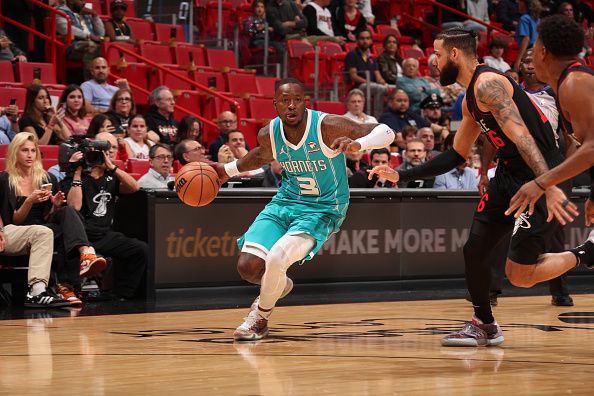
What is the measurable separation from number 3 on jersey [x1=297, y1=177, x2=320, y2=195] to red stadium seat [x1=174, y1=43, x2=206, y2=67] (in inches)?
365

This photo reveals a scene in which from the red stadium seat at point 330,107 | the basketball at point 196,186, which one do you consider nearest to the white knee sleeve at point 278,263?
the basketball at point 196,186

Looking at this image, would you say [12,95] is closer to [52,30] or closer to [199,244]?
[52,30]

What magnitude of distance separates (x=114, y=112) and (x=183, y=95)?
3.12 meters

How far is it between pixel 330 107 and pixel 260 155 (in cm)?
854

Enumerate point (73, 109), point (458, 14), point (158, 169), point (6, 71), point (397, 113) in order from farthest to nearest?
1. point (458, 14)
2. point (397, 113)
3. point (6, 71)
4. point (73, 109)
5. point (158, 169)

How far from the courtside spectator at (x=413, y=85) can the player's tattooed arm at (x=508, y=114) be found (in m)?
10.1

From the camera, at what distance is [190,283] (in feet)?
36.6

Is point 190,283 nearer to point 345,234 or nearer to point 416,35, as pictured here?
point 345,234

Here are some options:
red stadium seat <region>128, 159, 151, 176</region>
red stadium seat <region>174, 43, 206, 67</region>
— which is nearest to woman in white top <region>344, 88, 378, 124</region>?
red stadium seat <region>174, 43, 206, 67</region>

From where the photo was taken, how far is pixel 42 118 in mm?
12250

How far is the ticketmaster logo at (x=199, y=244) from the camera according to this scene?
1102 cm

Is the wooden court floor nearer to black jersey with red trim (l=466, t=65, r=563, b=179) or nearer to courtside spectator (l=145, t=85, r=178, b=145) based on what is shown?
black jersey with red trim (l=466, t=65, r=563, b=179)

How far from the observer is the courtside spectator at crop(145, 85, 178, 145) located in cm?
1350

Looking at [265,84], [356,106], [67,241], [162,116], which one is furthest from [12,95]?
[265,84]
